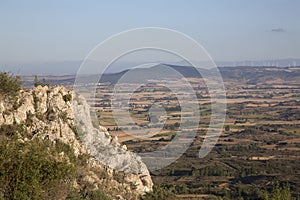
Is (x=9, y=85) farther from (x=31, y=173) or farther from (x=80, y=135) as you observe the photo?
(x=31, y=173)

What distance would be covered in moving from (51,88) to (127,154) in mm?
6393

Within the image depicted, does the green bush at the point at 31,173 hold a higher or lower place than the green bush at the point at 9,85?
lower

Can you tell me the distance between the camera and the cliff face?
25031 mm

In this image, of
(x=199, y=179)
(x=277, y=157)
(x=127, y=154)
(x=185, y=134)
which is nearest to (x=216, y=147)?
(x=185, y=134)

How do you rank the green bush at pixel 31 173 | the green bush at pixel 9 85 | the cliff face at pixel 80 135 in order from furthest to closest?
the green bush at pixel 9 85
the cliff face at pixel 80 135
the green bush at pixel 31 173

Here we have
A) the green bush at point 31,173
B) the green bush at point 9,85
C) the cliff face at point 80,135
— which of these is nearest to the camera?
the green bush at point 31,173

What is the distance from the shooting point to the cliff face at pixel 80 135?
2503 cm

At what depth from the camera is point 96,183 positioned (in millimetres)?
24922

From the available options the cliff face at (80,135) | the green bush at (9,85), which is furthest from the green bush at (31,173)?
the green bush at (9,85)

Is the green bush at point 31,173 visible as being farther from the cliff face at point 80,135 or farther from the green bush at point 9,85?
the green bush at point 9,85

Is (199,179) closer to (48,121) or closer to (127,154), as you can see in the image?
(127,154)

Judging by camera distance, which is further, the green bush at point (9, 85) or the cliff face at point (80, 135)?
the green bush at point (9, 85)

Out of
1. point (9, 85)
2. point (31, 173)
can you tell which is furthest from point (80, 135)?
point (31, 173)

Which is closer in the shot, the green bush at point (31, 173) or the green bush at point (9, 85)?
the green bush at point (31, 173)
